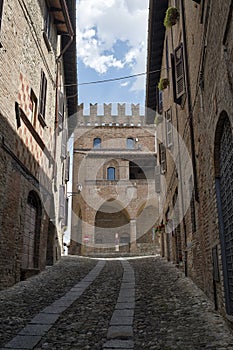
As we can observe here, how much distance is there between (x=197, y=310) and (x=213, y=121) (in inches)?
113

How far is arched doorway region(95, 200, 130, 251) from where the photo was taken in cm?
2644

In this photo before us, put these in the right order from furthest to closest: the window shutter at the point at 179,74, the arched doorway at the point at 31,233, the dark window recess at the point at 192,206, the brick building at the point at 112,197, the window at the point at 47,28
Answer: the brick building at the point at 112,197
the window at the point at 47,28
the arched doorway at the point at 31,233
the window shutter at the point at 179,74
the dark window recess at the point at 192,206

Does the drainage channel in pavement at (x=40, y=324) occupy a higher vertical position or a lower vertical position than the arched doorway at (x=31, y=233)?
lower

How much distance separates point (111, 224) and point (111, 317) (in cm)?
2252

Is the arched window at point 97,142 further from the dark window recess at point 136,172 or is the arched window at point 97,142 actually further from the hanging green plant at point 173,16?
the hanging green plant at point 173,16

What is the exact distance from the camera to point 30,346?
3.74 meters

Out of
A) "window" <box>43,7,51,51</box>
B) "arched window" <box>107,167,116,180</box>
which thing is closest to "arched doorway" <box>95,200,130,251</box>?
"arched window" <box>107,167,116,180</box>

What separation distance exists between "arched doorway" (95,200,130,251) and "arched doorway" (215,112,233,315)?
21448 mm

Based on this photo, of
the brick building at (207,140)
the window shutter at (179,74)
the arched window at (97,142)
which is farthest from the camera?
the arched window at (97,142)

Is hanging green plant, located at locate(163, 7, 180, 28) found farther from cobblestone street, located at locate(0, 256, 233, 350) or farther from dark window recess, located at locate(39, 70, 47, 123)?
cobblestone street, located at locate(0, 256, 233, 350)

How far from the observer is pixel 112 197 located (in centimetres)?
2617

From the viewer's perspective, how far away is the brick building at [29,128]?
7344 millimetres

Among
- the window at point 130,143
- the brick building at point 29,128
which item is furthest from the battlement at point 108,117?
the brick building at point 29,128

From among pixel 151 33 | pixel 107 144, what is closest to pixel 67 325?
pixel 151 33
